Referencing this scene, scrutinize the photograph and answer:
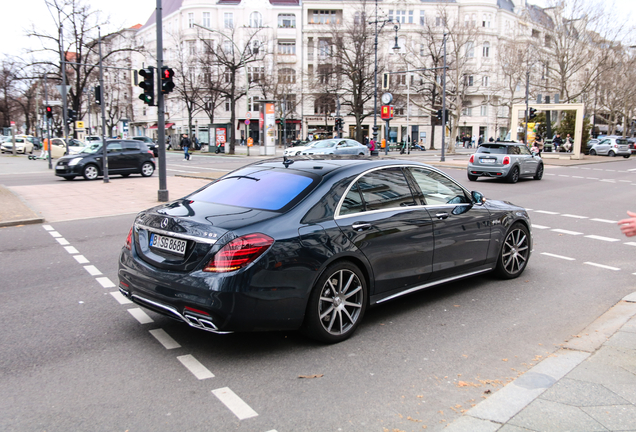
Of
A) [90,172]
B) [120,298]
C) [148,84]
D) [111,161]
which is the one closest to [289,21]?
[111,161]

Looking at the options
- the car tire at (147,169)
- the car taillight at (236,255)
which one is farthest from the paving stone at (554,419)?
the car tire at (147,169)

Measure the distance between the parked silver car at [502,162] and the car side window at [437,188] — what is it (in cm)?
1624

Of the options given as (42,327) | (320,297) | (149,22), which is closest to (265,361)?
(320,297)

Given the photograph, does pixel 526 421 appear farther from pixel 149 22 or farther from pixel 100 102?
pixel 149 22

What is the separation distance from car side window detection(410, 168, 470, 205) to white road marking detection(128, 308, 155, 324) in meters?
2.93

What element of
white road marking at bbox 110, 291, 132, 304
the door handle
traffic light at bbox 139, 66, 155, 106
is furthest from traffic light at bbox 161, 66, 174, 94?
the door handle

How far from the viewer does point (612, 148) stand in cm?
4841

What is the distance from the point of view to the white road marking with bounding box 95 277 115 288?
20.7 feet

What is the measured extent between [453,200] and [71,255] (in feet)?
18.2

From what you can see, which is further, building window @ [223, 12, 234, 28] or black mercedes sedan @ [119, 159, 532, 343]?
building window @ [223, 12, 234, 28]

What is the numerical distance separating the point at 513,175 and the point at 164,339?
19.3 meters

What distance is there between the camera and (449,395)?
3672 mm

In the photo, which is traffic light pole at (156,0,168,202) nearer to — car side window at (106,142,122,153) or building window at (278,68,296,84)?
car side window at (106,142,122,153)

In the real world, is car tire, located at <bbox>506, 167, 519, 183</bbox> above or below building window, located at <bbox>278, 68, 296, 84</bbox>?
below
